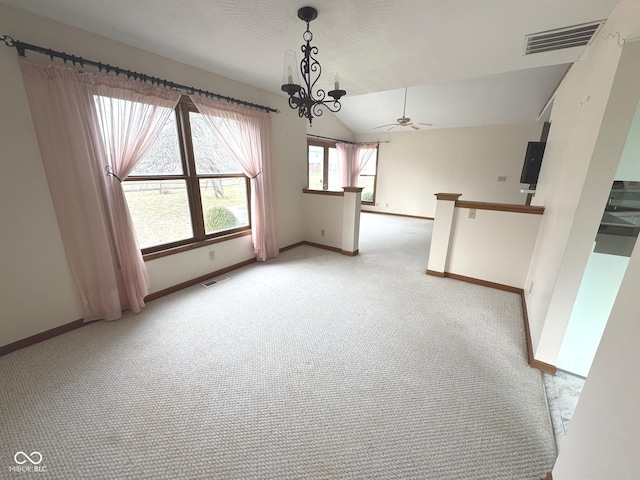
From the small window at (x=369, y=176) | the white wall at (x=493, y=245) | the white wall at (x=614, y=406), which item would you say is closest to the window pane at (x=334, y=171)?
the small window at (x=369, y=176)

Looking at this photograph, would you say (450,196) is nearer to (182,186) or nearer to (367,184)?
(182,186)

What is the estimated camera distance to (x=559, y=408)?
4.85ft

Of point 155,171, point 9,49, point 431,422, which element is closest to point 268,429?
point 431,422

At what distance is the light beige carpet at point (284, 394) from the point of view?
1.21 m

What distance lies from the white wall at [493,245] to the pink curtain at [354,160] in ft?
14.1

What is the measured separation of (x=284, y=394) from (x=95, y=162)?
2320mm

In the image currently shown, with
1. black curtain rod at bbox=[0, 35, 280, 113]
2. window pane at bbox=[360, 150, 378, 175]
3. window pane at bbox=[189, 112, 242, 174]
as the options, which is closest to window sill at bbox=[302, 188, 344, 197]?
window pane at bbox=[189, 112, 242, 174]

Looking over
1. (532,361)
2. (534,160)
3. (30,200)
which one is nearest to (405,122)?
(534,160)

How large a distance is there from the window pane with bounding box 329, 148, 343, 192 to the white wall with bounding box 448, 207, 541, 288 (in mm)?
3794

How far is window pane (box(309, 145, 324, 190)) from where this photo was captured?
5.85 metres

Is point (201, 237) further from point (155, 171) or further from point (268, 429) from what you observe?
point (268, 429)

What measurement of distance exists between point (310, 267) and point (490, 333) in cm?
216

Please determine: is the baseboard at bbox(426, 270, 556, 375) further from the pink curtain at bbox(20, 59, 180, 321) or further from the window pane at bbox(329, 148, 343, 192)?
the window pane at bbox(329, 148, 343, 192)

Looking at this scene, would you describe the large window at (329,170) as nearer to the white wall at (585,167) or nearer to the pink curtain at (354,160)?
the pink curtain at (354,160)
